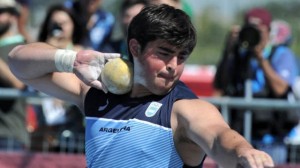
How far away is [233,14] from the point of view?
11.4m

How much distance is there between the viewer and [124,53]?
6.64m

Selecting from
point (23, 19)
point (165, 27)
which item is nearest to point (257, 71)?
point (23, 19)

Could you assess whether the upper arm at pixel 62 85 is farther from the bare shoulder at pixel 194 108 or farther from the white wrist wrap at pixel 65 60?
the bare shoulder at pixel 194 108

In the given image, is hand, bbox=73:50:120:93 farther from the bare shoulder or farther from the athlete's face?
the bare shoulder

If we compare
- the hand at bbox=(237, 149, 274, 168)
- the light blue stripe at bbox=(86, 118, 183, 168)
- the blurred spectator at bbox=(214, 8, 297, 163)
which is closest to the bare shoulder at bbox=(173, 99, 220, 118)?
the light blue stripe at bbox=(86, 118, 183, 168)

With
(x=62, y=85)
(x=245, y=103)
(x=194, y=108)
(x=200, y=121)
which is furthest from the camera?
(x=245, y=103)

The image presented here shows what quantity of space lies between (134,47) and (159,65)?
205 millimetres

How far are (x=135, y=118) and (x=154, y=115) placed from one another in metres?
0.10

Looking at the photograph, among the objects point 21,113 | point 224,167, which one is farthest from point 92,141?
A: point 21,113

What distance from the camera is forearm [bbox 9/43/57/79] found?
403 cm

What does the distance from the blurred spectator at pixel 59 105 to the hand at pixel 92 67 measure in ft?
9.94

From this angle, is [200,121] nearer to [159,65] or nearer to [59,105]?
[159,65]

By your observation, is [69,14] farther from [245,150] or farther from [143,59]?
[245,150]

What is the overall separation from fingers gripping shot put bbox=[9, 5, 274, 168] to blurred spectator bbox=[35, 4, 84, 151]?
3.05m
